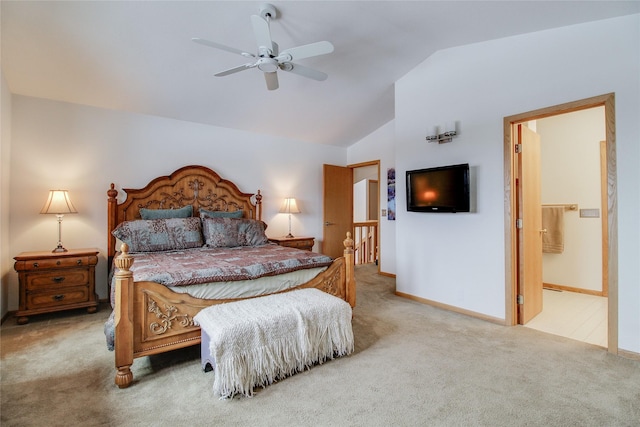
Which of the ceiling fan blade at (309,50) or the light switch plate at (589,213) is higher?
the ceiling fan blade at (309,50)

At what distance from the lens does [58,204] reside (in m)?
3.36

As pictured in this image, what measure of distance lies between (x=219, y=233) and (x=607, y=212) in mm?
3942

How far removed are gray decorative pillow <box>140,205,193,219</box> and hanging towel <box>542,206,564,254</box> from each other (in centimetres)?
514

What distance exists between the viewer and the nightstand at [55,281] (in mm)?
3061

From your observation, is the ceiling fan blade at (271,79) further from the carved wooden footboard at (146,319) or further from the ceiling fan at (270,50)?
the carved wooden footboard at (146,319)

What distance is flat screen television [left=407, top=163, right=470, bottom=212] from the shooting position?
335 cm

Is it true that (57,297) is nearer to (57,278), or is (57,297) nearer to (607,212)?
(57,278)

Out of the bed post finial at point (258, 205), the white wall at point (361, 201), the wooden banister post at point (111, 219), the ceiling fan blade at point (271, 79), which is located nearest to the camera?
the ceiling fan blade at point (271, 79)

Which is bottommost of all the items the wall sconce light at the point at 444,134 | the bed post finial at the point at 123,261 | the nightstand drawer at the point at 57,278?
the nightstand drawer at the point at 57,278

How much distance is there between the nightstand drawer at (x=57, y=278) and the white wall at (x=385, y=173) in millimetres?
4339

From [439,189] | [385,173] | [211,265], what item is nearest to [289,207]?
[385,173]

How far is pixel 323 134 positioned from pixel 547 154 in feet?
11.5

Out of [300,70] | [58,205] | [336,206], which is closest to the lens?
[300,70]

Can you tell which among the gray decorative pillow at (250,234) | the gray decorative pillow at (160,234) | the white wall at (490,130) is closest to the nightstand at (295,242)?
the gray decorative pillow at (250,234)
